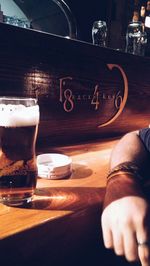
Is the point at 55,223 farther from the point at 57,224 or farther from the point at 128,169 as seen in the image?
the point at 128,169

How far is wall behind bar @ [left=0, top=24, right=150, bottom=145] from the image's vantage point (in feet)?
6.26

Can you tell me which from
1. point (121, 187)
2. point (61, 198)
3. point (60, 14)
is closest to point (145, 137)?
point (121, 187)

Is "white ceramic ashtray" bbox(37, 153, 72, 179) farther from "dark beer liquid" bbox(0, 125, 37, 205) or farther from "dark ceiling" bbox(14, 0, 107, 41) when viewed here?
"dark ceiling" bbox(14, 0, 107, 41)

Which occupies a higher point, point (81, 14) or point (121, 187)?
point (81, 14)

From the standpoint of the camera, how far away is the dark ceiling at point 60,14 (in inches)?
183

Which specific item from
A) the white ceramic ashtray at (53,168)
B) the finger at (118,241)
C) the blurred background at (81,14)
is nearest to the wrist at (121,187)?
the finger at (118,241)

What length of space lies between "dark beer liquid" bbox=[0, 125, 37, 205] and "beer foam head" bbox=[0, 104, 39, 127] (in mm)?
21

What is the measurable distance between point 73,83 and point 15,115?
124cm

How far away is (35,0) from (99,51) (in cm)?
488

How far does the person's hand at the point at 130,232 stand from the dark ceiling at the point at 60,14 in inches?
161

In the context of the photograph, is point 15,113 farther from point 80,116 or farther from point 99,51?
point 99,51

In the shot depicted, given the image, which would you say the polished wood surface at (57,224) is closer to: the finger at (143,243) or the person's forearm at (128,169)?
the person's forearm at (128,169)

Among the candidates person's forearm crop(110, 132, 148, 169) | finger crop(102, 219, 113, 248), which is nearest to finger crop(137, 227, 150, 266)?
finger crop(102, 219, 113, 248)

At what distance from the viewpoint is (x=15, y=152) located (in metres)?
1.15
